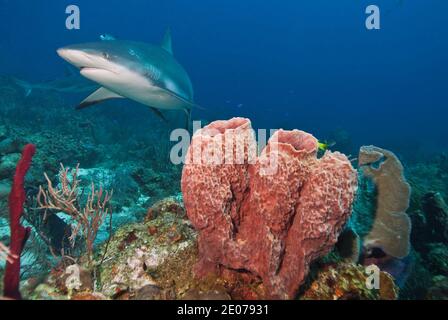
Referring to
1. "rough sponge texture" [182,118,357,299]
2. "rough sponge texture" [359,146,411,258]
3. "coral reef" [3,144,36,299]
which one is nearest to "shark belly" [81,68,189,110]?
"coral reef" [3,144,36,299]

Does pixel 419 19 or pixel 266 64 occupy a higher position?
pixel 419 19

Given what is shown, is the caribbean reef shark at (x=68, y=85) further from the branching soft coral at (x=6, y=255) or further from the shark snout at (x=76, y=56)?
the branching soft coral at (x=6, y=255)

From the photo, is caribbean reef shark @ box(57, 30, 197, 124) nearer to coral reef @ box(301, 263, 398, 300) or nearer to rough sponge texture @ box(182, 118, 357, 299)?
rough sponge texture @ box(182, 118, 357, 299)

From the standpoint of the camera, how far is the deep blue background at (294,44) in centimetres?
12400

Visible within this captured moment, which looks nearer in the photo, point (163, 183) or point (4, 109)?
point (163, 183)

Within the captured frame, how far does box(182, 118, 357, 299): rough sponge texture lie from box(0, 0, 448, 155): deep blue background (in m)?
113

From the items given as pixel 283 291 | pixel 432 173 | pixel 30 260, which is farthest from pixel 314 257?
pixel 432 173

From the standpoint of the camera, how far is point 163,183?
28.1ft

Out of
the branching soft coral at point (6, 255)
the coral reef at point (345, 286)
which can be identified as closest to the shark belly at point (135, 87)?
the branching soft coral at point (6, 255)

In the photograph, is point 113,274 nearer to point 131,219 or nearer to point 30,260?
point 30,260

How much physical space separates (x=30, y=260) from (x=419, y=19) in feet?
547

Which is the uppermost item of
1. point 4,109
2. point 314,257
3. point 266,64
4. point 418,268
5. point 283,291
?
point 266,64

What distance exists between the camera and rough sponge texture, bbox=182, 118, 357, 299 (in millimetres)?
2281

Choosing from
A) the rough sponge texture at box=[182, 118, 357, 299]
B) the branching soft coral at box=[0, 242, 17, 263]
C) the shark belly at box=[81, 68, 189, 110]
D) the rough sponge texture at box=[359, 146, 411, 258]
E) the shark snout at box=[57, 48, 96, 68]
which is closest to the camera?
the branching soft coral at box=[0, 242, 17, 263]
